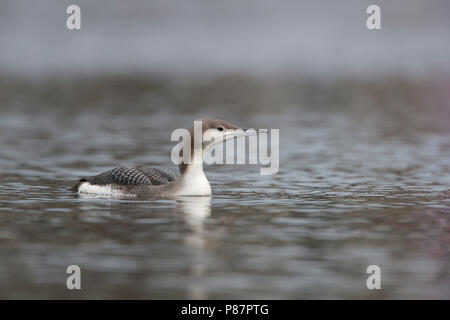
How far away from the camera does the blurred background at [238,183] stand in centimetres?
869

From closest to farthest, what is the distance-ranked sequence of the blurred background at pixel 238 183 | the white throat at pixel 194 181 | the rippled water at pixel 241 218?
the rippled water at pixel 241 218
the blurred background at pixel 238 183
the white throat at pixel 194 181

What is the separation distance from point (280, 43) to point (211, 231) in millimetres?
46632

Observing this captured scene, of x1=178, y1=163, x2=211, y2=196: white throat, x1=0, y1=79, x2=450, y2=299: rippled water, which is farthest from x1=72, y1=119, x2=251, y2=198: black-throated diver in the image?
x1=0, y1=79, x2=450, y2=299: rippled water

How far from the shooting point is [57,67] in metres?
41.4

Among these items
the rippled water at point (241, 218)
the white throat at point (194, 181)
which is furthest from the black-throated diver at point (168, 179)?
the rippled water at point (241, 218)

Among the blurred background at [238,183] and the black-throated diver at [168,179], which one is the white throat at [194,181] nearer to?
the black-throated diver at [168,179]

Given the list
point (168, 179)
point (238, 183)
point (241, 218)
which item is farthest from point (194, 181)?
point (238, 183)

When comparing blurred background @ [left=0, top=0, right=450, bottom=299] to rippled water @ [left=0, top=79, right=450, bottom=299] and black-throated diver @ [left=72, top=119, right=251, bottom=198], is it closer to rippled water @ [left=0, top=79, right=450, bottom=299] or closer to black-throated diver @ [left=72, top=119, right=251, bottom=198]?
rippled water @ [left=0, top=79, right=450, bottom=299]

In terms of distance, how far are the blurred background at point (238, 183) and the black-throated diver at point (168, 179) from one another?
25 cm

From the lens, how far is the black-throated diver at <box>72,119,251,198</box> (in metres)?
12.3

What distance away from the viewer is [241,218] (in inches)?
440

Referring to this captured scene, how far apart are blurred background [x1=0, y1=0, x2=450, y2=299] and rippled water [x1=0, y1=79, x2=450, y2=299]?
24 mm

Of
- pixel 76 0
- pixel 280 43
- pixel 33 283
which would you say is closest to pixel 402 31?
pixel 280 43
